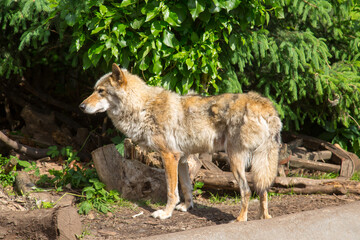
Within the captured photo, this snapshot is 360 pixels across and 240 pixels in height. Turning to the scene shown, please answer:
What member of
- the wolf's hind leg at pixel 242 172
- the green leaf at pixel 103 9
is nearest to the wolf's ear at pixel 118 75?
the green leaf at pixel 103 9

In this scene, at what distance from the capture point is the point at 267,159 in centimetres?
523

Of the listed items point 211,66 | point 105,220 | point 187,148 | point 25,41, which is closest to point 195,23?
point 211,66

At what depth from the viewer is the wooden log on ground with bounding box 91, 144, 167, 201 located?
611cm

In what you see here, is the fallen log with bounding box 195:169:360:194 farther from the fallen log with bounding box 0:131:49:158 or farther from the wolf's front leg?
the fallen log with bounding box 0:131:49:158

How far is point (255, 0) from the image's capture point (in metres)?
6.03

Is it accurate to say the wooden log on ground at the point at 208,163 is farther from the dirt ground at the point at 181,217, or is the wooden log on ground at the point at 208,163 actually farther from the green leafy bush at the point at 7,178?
the green leafy bush at the point at 7,178

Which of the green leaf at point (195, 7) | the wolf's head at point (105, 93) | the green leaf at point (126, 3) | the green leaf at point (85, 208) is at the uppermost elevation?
the green leaf at point (126, 3)

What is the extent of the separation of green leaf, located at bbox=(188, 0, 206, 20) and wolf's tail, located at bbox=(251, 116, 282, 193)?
5.59 ft

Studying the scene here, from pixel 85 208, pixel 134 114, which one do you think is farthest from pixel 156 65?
pixel 85 208

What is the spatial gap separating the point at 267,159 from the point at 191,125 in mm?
1057

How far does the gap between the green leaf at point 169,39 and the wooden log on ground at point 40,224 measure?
264 cm

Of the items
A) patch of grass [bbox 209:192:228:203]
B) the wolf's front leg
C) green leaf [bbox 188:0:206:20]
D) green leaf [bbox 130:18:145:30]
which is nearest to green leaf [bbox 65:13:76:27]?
green leaf [bbox 130:18:145:30]

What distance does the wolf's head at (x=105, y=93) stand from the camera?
5562 millimetres

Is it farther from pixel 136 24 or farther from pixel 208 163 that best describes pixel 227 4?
pixel 208 163
